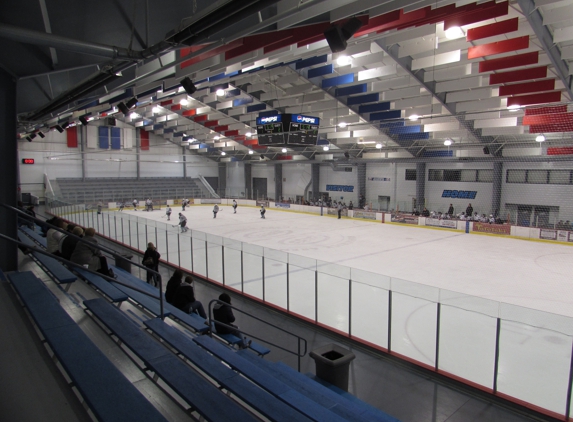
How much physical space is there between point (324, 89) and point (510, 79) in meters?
7.89

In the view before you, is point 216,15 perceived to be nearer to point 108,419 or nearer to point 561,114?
point 108,419

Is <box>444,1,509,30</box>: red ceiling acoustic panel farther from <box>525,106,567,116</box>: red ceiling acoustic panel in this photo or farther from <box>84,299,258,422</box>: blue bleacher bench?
<box>525,106,567,116</box>: red ceiling acoustic panel

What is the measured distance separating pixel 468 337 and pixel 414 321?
1354 mm

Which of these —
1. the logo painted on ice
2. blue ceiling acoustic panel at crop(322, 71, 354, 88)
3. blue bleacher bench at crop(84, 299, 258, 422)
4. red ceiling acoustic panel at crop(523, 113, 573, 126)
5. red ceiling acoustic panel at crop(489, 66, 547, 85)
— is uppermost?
blue ceiling acoustic panel at crop(322, 71, 354, 88)

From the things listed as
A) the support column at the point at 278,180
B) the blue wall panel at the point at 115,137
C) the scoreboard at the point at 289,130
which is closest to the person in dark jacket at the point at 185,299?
the scoreboard at the point at 289,130

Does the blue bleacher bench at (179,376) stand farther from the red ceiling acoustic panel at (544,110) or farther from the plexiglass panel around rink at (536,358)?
the red ceiling acoustic panel at (544,110)

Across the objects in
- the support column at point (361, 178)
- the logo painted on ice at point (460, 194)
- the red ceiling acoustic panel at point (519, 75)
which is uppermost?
the red ceiling acoustic panel at point (519, 75)

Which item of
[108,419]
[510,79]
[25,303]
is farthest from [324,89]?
[108,419]

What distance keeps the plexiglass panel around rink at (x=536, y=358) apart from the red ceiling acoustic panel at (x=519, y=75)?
11.4 m

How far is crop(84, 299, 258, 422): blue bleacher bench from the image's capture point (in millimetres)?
2799

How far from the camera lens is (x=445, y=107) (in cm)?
1825

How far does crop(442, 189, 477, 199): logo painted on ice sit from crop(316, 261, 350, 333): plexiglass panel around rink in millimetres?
19492

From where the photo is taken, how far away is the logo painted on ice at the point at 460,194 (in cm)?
2503

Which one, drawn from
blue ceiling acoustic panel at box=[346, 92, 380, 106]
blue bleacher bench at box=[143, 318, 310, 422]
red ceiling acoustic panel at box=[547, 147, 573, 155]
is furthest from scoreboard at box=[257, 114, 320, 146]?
red ceiling acoustic panel at box=[547, 147, 573, 155]
